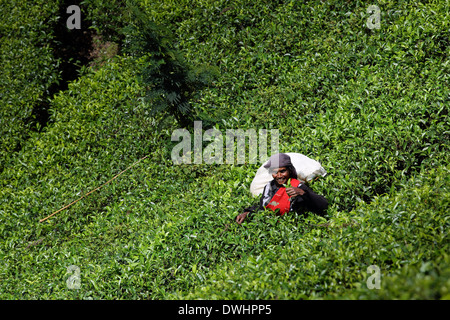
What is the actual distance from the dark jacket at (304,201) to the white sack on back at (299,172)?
331 millimetres

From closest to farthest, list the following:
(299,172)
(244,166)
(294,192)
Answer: (294,192) < (299,172) < (244,166)

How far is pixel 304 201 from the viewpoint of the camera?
199 inches

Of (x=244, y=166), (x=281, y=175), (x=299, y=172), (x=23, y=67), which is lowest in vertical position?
(x=281, y=175)

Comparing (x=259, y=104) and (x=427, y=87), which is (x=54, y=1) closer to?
(x=259, y=104)

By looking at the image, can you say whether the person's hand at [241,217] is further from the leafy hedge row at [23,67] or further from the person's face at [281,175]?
the leafy hedge row at [23,67]

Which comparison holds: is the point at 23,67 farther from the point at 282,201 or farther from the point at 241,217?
the point at 282,201

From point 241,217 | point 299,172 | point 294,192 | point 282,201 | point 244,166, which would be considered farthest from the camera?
point 244,166

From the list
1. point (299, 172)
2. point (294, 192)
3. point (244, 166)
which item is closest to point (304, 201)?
point (294, 192)

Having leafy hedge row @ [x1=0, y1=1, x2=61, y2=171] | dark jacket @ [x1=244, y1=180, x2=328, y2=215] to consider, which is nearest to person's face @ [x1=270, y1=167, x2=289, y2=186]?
dark jacket @ [x1=244, y1=180, x2=328, y2=215]

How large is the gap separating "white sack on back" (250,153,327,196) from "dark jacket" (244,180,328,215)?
1.09 feet

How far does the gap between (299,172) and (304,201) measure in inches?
24.0

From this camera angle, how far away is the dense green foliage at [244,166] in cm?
403

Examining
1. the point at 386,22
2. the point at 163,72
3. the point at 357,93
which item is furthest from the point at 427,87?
the point at 163,72

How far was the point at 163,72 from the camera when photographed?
701 centimetres
